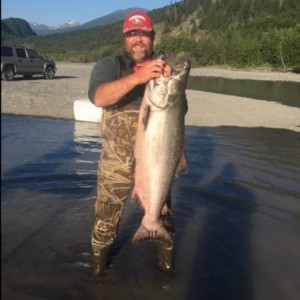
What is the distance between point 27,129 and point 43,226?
21.1 feet

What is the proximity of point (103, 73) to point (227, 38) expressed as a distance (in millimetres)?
81751

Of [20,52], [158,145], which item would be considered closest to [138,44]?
[158,145]

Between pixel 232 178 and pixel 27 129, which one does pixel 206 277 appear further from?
pixel 27 129

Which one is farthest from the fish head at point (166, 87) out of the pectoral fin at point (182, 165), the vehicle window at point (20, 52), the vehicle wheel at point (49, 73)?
the vehicle wheel at point (49, 73)

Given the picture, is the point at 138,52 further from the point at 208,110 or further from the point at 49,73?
the point at 49,73

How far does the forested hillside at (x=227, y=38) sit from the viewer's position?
230 ft

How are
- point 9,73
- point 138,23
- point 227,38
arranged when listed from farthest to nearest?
point 227,38 → point 9,73 → point 138,23

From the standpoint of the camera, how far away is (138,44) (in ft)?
12.7

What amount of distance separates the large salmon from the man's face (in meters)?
0.68

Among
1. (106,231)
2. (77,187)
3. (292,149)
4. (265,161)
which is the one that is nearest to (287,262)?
(106,231)

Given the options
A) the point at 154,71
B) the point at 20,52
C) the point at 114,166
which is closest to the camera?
the point at 154,71

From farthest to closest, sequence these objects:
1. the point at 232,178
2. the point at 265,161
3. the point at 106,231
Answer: the point at 265,161, the point at 232,178, the point at 106,231

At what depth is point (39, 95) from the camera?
1948 cm

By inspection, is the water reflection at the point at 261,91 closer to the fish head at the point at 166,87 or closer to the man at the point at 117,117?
the man at the point at 117,117
